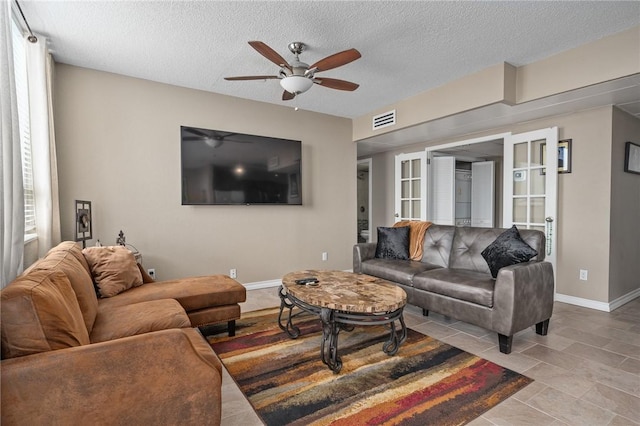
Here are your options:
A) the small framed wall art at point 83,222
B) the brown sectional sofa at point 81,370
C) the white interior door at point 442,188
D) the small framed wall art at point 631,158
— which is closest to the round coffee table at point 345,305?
the brown sectional sofa at point 81,370

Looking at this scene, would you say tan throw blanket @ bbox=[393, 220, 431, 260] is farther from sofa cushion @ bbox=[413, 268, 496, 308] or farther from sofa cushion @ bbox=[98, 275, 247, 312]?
sofa cushion @ bbox=[98, 275, 247, 312]

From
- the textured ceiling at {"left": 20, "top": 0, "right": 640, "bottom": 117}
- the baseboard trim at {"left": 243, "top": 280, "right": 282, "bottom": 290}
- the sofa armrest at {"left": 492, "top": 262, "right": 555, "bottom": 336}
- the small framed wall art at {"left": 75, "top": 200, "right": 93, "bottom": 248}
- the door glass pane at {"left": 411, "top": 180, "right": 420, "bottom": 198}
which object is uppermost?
the textured ceiling at {"left": 20, "top": 0, "right": 640, "bottom": 117}

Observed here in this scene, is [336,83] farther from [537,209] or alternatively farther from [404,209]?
[404,209]

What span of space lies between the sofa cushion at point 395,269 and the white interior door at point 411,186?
1966 mm

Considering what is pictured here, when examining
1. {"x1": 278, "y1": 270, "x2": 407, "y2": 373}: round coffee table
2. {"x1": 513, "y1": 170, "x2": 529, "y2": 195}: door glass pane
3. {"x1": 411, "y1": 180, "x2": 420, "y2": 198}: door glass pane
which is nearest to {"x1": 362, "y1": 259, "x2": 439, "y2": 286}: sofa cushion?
{"x1": 278, "y1": 270, "x2": 407, "y2": 373}: round coffee table

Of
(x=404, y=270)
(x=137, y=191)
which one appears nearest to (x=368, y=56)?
(x=404, y=270)

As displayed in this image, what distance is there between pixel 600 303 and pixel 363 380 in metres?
3.17

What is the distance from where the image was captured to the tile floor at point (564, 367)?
1.71 metres

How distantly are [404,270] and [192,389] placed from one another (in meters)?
2.43

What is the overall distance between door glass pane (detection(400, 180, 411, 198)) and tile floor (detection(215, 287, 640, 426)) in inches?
105

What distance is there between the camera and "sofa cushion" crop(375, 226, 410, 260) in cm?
379

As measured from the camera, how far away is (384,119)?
457 centimetres

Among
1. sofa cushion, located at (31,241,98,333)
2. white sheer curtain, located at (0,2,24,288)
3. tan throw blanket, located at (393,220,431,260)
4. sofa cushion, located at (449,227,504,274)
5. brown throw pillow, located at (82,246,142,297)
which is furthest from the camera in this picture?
tan throw blanket, located at (393,220,431,260)

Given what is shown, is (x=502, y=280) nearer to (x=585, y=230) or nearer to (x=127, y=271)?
(x=585, y=230)
